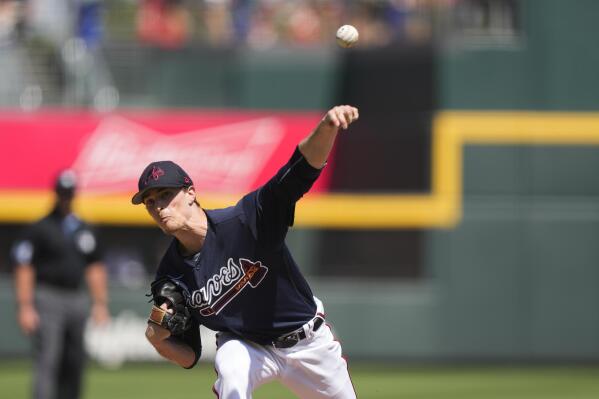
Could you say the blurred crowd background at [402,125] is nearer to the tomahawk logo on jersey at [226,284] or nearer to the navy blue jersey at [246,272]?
the navy blue jersey at [246,272]

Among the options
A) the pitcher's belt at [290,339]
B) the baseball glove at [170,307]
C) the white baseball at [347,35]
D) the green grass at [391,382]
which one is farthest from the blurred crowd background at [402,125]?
the white baseball at [347,35]

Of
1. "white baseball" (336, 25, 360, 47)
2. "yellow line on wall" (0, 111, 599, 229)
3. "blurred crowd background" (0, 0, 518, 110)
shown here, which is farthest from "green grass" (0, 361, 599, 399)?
"white baseball" (336, 25, 360, 47)

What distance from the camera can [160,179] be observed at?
560cm

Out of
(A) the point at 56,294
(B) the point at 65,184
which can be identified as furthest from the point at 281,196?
(A) the point at 56,294

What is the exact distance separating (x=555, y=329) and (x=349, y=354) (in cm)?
287

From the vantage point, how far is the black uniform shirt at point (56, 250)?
1006 centimetres

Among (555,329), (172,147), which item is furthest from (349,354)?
(172,147)

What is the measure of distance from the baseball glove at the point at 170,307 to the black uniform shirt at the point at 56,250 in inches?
169

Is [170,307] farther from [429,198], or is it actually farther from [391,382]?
[429,198]

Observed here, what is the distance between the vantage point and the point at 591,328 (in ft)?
50.2

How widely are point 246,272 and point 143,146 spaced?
997cm

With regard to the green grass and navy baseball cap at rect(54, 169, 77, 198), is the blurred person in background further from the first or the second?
the green grass

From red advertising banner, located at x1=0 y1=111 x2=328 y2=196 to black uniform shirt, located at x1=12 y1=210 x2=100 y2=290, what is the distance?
5.21m

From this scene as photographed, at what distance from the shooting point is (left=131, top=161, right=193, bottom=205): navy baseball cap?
5586 millimetres
